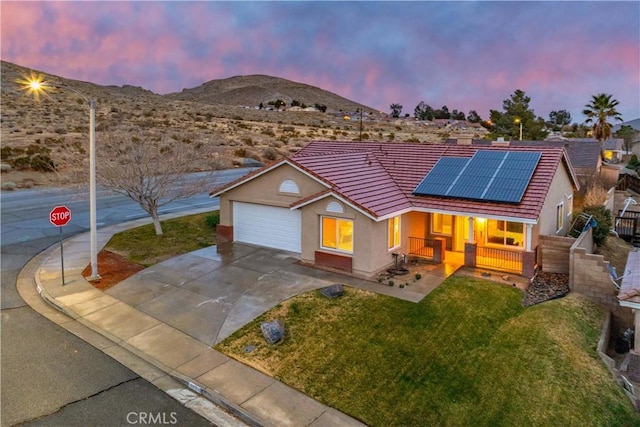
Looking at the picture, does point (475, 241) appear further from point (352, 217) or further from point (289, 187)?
point (289, 187)

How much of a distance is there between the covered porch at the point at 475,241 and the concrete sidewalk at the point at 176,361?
1009 cm

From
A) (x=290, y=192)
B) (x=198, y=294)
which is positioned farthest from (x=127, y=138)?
(x=198, y=294)

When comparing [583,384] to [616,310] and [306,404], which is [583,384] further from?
[306,404]

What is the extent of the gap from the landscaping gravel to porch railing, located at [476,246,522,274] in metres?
0.87

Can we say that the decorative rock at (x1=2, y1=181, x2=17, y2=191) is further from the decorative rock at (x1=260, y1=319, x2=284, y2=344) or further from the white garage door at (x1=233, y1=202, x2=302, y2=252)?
the decorative rock at (x1=260, y1=319, x2=284, y2=344)

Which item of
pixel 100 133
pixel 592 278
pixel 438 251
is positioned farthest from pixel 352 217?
pixel 100 133

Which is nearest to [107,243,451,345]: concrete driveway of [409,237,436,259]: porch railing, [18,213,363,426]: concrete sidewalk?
[18,213,363,426]: concrete sidewalk

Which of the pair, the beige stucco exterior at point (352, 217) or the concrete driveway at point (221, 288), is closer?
the concrete driveway at point (221, 288)

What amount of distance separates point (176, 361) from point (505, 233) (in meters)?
13.6

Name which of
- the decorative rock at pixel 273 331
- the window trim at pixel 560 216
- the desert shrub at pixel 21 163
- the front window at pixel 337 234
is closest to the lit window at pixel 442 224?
the front window at pixel 337 234

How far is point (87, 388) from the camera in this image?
954cm

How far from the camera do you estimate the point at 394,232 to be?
17875mm

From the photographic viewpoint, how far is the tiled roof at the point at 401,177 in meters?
16.2

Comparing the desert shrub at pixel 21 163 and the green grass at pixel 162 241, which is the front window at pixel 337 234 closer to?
the green grass at pixel 162 241
